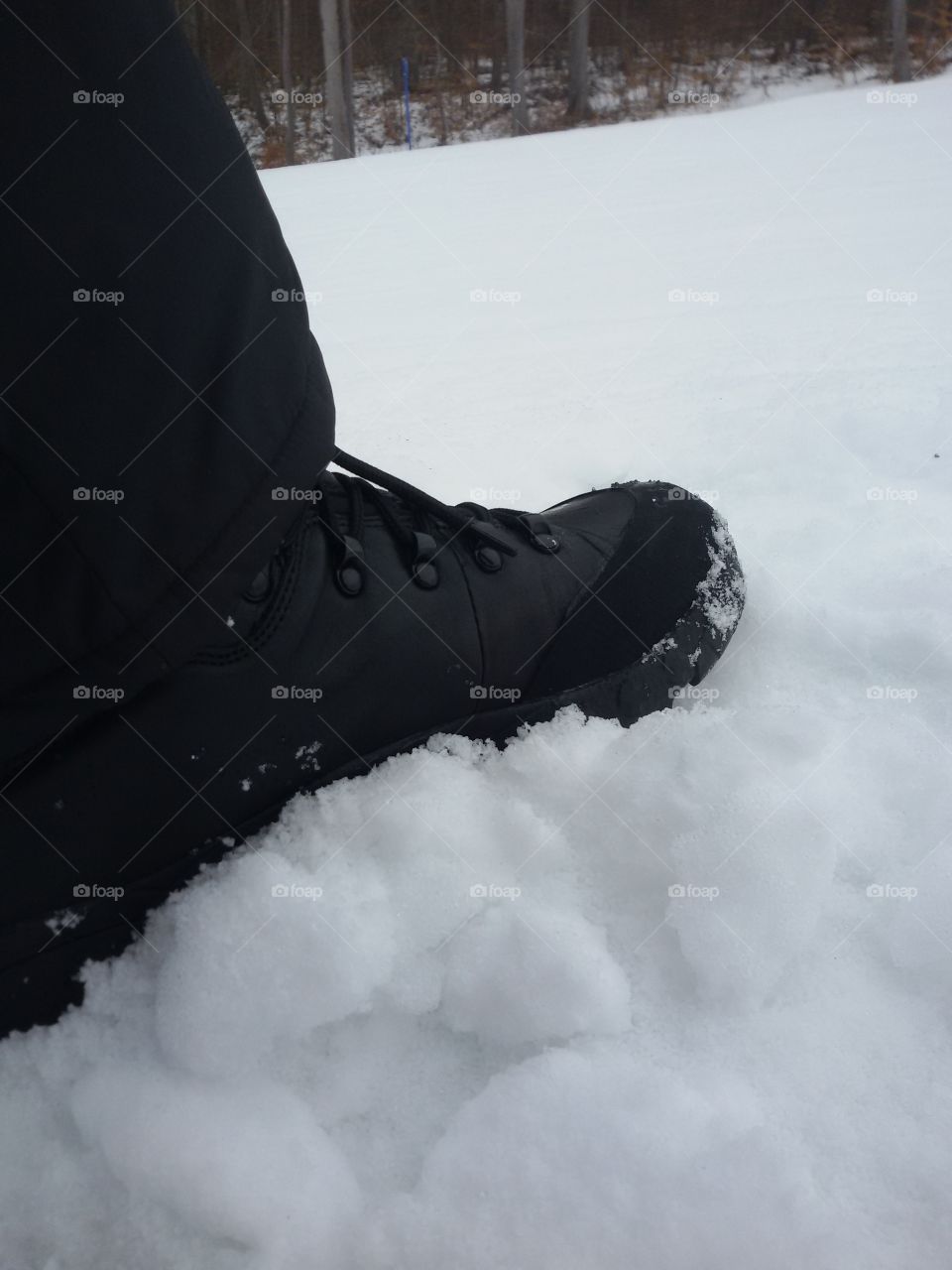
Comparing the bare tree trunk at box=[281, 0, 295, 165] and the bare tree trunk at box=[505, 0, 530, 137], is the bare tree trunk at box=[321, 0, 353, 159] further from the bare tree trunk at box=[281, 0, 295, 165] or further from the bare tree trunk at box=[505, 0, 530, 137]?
the bare tree trunk at box=[505, 0, 530, 137]

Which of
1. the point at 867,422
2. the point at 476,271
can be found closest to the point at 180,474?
the point at 867,422

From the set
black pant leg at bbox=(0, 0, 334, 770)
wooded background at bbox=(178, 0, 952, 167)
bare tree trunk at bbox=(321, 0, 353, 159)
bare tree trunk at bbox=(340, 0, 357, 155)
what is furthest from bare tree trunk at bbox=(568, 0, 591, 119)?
black pant leg at bbox=(0, 0, 334, 770)

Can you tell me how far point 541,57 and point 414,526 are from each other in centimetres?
1022

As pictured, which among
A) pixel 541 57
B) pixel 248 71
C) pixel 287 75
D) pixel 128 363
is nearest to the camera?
pixel 128 363

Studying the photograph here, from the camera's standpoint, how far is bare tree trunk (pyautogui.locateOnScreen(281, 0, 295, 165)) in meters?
7.86

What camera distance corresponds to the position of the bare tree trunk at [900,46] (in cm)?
771

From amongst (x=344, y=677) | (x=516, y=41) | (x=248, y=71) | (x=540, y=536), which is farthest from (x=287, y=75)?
(x=344, y=677)

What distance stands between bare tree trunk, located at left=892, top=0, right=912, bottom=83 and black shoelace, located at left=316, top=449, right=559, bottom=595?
9238mm

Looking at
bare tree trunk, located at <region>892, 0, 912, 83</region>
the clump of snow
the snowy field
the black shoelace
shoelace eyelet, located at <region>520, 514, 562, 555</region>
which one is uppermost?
bare tree trunk, located at <region>892, 0, 912, 83</region>

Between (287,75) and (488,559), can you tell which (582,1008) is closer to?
(488,559)

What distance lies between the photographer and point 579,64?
27.4ft

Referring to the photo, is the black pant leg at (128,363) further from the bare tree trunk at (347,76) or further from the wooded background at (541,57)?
the wooded background at (541,57)

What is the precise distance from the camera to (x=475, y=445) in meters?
1.33

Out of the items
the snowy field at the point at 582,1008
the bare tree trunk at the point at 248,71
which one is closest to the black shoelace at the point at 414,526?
the snowy field at the point at 582,1008
